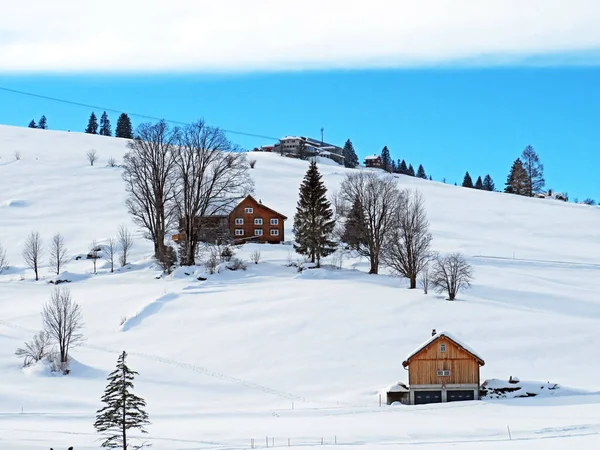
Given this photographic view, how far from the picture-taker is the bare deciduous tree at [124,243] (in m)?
55.2

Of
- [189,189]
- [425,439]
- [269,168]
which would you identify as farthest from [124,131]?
[425,439]

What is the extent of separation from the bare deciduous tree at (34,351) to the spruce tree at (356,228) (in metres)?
26.1

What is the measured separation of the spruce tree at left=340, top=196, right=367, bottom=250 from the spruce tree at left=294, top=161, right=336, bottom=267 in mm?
1321

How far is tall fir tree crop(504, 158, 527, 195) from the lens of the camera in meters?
105

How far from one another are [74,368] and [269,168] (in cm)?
7398

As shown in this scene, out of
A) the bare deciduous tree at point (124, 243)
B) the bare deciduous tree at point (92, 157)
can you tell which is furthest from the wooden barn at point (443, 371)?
the bare deciduous tree at point (92, 157)

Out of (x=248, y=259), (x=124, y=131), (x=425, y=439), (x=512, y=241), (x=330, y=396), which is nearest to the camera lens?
(x=425, y=439)

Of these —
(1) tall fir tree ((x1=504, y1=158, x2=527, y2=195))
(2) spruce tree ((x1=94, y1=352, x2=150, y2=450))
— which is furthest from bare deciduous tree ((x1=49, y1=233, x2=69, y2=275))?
(1) tall fir tree ((x1=504, y1=158, x2=527, y2=195))

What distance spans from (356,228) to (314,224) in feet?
11.3

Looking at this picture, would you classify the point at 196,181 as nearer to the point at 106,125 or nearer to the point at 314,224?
the point at 314,224

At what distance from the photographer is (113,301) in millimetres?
44156

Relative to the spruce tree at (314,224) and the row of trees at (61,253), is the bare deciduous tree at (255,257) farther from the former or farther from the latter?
the row of trees at (61,253)

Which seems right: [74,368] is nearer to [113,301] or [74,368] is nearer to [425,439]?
[113,301]

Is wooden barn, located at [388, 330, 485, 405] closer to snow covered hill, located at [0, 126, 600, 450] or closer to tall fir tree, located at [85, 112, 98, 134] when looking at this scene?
snow covered hill, located at [0, 126, 600, 450]
